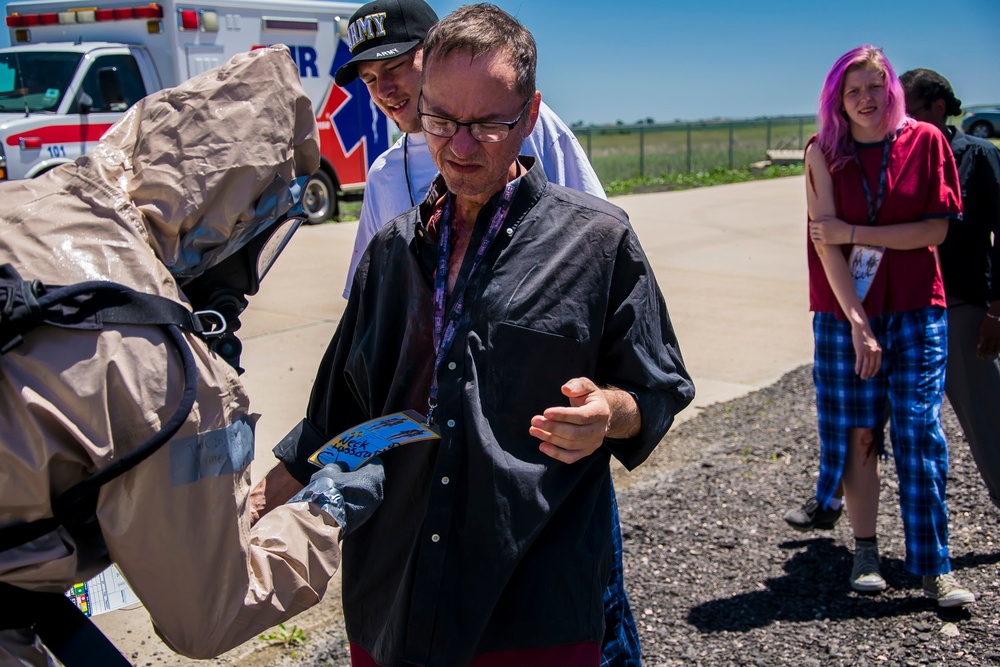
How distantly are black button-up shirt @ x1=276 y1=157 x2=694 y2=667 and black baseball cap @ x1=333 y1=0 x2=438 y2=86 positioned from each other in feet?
2.63

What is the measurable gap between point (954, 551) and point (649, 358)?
9.26ft

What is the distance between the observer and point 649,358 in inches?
81.0

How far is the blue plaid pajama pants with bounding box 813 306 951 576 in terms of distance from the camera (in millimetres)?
3709

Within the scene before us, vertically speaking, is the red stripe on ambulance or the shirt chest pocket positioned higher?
the red stripe on ambulance

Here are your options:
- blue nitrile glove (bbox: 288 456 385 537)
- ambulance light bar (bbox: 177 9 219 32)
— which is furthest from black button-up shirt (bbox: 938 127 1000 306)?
ambulance light bar (bbox: 177 9 219 32)

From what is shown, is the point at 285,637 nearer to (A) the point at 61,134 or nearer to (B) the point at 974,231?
(B) the point at 974,231

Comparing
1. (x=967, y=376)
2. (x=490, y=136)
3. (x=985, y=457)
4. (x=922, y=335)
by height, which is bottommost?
(x=985, y=457)

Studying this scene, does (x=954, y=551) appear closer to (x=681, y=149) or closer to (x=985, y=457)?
(x=985, y=457)

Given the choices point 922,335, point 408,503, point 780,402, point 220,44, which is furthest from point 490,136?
point 220,44

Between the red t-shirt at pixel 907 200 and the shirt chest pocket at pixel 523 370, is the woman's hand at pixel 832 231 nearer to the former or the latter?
the red t-shirt at pixel 907 200

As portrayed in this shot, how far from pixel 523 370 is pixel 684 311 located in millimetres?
6992

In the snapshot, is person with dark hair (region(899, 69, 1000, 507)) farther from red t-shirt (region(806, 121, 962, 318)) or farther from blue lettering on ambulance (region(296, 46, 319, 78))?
blue lettering on ambulance (region(296, 46, 319, 78))

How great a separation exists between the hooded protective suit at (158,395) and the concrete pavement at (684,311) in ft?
7.07

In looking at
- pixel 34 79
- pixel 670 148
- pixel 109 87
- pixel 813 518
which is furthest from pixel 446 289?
pixel 670 148
